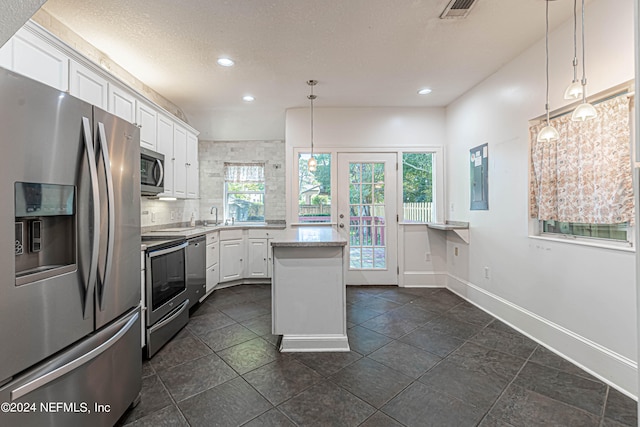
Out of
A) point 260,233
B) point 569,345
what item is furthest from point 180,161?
point 569,345

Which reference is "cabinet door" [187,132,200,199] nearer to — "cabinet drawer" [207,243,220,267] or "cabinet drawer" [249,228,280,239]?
"cabinet drawer" [207,243,220,267]

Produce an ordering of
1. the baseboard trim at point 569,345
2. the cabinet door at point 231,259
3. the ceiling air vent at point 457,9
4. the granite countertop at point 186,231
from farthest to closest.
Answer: the cabinet door at point 231,259
the granite countertop at point 186,231
the ceiling air vent at point 457,9
the baseboard trim at point 569,345

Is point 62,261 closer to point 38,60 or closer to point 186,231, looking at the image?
point 38,60

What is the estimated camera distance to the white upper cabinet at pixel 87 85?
1892mm

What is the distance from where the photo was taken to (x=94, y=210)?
1.25m

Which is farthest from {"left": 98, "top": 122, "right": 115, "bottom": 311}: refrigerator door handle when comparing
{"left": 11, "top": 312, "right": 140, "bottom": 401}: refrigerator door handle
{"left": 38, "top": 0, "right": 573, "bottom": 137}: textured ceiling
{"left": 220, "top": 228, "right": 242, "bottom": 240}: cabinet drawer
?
{"left": 220, "top": 228, "right": 242, "bottom": 240}: cabinet drawer

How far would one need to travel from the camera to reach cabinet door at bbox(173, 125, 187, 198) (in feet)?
10.8

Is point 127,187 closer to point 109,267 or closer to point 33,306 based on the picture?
point 109,267

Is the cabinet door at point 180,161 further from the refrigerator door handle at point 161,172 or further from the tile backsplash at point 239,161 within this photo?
the tile backsplash at point 239,161

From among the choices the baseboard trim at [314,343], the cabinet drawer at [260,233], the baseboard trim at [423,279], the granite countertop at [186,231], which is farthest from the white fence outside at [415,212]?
the baseboard trim at [314,343]

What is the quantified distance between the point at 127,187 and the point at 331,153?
287cm

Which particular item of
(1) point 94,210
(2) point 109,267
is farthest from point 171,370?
(1) point 94,210

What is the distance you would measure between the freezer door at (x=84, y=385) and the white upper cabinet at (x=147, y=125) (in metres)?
1.84

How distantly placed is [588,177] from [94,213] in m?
3.13
